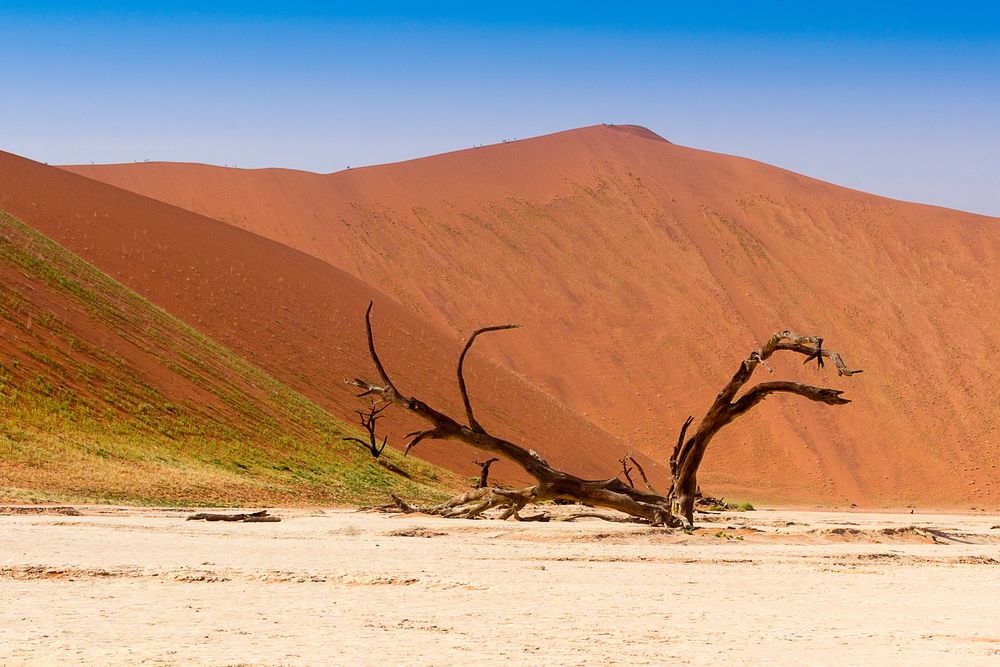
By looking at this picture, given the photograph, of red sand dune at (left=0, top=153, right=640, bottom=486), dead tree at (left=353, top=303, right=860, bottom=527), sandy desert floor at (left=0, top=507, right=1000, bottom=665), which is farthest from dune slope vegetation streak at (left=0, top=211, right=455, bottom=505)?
sandy desert floor at (left=0, top=507, right=1000, bottom=665)

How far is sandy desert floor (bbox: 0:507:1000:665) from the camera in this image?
7066 mm

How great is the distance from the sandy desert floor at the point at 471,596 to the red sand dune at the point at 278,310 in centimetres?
2448

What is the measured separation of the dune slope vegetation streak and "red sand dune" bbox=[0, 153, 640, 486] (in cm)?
405

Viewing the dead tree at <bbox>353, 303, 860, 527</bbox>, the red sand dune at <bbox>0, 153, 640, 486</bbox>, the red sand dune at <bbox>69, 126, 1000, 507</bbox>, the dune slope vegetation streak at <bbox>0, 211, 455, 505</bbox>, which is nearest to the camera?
the dead tree at <bbox>353, 303, 860, 527</bbox>

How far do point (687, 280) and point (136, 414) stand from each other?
4597 centimetres

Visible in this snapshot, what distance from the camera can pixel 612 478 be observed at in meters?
16.2

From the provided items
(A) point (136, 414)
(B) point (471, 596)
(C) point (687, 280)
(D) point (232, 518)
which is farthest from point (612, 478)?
(C) point (687, 280)

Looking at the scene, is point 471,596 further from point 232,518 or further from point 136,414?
point 136,414

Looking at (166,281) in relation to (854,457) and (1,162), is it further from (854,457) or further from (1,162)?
(854,457)

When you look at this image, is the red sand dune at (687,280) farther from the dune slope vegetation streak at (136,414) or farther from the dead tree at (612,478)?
the dead tree at (612,478)

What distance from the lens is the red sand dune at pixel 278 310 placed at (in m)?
43.5

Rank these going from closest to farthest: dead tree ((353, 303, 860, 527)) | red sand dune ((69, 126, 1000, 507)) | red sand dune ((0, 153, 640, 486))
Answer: dead tree ((353, 303, 860, 527)), red sand dune ((0, 153, 640, 486)), red sand dune ((69, 126, 1000, 507))

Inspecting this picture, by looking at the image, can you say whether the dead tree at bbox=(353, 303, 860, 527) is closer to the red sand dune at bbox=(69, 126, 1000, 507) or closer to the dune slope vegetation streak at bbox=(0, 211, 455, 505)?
the dune slope vegetation streak at bbox=(0, 211, 455, 505)

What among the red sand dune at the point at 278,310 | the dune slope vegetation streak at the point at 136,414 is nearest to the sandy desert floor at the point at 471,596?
the dune slope vegetation streak at the point at 136,414
